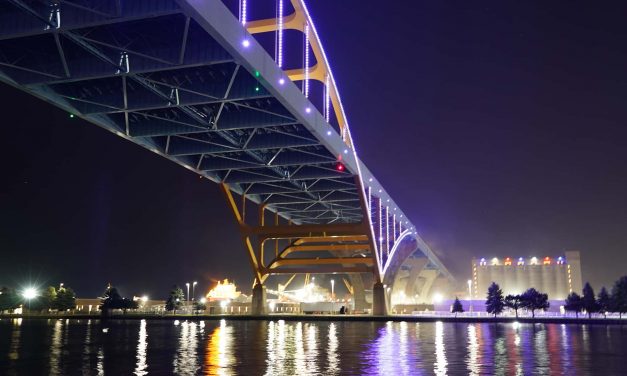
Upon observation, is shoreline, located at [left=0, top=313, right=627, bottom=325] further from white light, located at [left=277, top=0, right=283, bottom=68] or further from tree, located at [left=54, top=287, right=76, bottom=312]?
white light, located at [left=277, top=0, right=283, bottom=68]

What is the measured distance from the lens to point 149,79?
117 feet

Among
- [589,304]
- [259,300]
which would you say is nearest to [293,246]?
[259,300]

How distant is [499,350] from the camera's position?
28.1 meters

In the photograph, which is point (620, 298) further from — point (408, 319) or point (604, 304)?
point (408, 319)

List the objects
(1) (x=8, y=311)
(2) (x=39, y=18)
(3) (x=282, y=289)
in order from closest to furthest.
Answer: (2) (x=39, y=18) < (1) (x=8, y=311) < (3) (x=282, y=289)

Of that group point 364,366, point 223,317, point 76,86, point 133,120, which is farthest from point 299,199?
point 364,366

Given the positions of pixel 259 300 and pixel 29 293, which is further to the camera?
pixel 29 293

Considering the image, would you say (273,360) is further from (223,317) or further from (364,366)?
(223,317)

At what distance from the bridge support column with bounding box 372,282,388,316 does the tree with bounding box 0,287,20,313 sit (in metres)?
57.8

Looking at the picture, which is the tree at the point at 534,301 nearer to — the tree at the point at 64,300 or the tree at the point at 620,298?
the tree at the point at 620,298

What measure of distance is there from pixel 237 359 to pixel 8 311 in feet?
310

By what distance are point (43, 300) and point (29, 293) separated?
471cm

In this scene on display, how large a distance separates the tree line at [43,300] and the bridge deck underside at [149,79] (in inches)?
2107

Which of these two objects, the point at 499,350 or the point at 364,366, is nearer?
the point at 364,366
